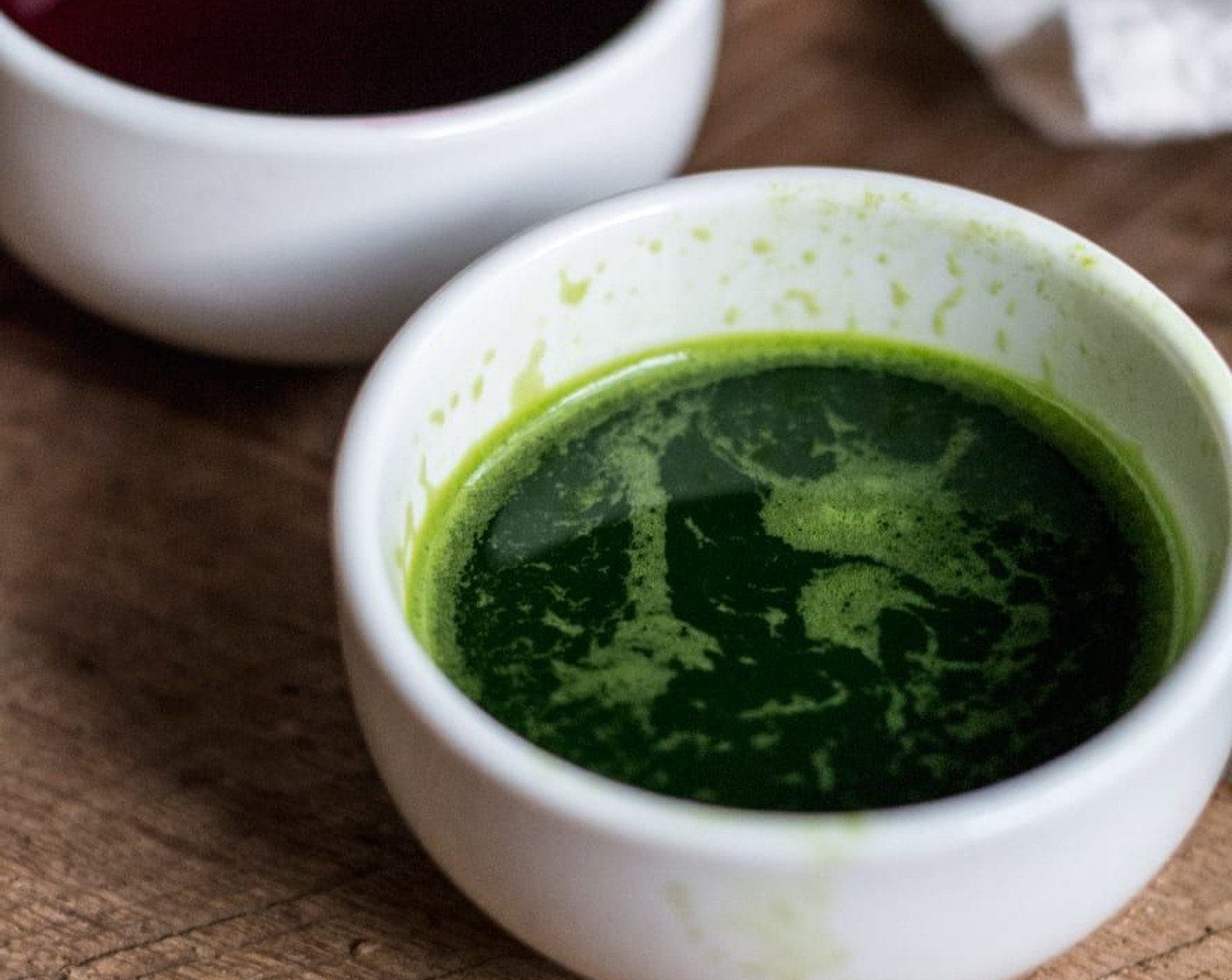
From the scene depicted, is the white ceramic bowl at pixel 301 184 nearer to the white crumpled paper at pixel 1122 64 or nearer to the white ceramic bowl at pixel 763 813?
the white ceramic bowl at pixel 763 813

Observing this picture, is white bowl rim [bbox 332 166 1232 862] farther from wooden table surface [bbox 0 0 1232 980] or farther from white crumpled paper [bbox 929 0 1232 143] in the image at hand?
white crumpled paper [bbox 929 0 1232 143]

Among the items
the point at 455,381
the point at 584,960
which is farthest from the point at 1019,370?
the point at 584,960

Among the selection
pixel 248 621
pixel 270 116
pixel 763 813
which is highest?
pixel 270 116

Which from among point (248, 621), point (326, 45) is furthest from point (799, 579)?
point (326, 45)

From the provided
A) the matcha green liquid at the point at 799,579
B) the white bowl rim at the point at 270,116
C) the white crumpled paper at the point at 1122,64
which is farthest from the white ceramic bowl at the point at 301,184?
the white crumpled paper at the point at 1122,64

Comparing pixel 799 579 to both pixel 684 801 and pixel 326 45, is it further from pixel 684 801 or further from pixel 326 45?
pixel 326 45
